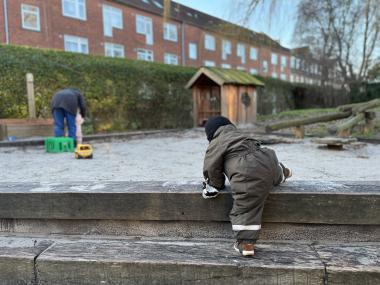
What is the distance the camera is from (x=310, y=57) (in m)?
26.1

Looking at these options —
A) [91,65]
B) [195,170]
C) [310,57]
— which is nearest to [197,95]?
[91,65]

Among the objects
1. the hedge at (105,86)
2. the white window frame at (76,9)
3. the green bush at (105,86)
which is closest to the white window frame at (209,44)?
the white window frame at (76,9)

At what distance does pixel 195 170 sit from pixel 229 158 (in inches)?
91.4

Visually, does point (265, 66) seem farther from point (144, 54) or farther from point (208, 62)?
point (144, 54)

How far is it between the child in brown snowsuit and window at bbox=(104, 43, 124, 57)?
24.3 m

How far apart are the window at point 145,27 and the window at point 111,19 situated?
6.08ft

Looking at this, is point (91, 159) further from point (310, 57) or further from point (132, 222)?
point (310, 57)

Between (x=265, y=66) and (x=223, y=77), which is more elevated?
(x=265, y=66)

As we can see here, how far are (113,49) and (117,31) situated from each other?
58.3 inches

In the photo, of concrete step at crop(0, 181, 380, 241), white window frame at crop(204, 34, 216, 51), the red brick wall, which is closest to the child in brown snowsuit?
concrete step at crop(0, 181, 380, 241)

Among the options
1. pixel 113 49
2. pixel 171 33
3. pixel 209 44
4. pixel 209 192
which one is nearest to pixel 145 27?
pixel 171 33

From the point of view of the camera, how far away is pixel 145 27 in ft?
92.9

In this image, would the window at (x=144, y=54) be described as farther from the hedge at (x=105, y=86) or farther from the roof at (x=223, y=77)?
the roof at (x=223, y=77)

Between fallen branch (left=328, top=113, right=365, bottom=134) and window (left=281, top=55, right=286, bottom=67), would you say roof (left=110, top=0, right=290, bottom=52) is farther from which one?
window (left=281, top=55, right=286, bottom=67)
